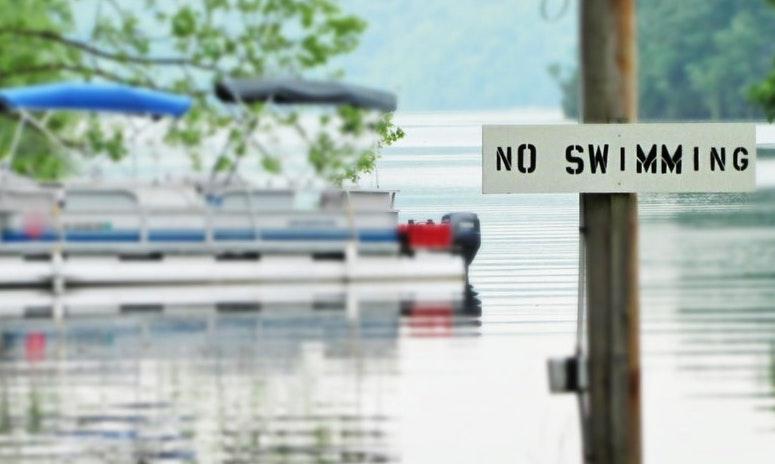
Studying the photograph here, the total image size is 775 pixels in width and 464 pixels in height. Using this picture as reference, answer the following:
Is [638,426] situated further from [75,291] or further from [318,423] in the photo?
[75,291]

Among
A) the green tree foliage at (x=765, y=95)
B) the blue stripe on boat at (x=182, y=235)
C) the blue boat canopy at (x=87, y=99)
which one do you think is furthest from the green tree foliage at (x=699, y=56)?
the green tree foliage at (x=765, y=95)

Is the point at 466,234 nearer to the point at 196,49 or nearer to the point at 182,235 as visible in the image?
the point at 182,235

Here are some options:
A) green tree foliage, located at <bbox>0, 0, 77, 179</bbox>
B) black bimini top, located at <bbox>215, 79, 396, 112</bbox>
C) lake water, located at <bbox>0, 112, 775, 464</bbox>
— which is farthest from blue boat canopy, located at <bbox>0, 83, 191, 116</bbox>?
lake water, located at <bbox>0, 112, 775, 464</bbox>

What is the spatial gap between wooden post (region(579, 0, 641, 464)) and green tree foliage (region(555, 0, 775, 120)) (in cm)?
1796

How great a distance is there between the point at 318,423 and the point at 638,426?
3302mm

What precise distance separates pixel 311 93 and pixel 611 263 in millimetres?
16393

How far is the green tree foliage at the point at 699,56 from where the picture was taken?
23766 millimetres

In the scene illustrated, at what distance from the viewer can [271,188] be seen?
1983 cm

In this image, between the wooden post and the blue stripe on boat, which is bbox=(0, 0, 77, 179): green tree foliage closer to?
the blue stripe on boat

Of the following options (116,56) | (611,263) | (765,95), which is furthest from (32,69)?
(611,263)

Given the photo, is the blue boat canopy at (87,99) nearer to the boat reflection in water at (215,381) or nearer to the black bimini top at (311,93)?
the black bimini top at (311,93)

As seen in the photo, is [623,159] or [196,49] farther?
[196,49]

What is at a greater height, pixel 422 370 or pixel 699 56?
pixel 699 56

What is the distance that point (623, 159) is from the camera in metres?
4.66
